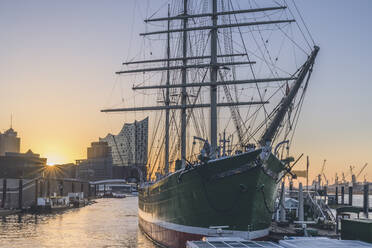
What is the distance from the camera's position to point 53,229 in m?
56.7

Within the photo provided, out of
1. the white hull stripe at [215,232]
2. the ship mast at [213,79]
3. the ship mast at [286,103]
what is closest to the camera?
the white hull stripe at [215,232]

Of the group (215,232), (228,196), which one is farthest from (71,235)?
(228,196)

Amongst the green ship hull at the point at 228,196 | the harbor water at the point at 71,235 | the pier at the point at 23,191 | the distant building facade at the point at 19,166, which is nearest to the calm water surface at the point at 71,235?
the harbor water at the point at 71,235

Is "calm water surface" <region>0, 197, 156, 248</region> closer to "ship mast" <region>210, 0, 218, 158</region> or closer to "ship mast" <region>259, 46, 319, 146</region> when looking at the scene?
"ship mast" <region>210, 0, 218, 158</region>

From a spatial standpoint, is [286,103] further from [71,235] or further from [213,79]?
[71,235]

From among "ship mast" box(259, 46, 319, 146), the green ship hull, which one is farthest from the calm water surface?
"ship mast" box(259, 46, 319, 146)

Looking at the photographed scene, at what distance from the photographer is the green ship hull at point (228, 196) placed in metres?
29.1

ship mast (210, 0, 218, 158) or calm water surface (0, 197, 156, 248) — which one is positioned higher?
ship mast (210, 0, 218, 158)

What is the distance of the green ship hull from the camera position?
2908 centimetres

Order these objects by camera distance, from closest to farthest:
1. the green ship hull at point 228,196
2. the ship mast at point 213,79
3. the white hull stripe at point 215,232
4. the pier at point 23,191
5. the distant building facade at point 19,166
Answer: the green ship hull at point 228,196 < the white hull stripe at point 215,232 < the ship mast at point 213,79 < the pier at point 23,191 < the distant building facade at point 19,166

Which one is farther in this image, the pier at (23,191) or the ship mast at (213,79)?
the pier at (23,191)

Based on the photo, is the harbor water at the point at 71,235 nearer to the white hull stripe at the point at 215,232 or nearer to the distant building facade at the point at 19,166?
the white hull stripe at the point at 215,232

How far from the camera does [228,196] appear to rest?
2959cm

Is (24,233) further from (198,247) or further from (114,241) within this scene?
(198,247)
